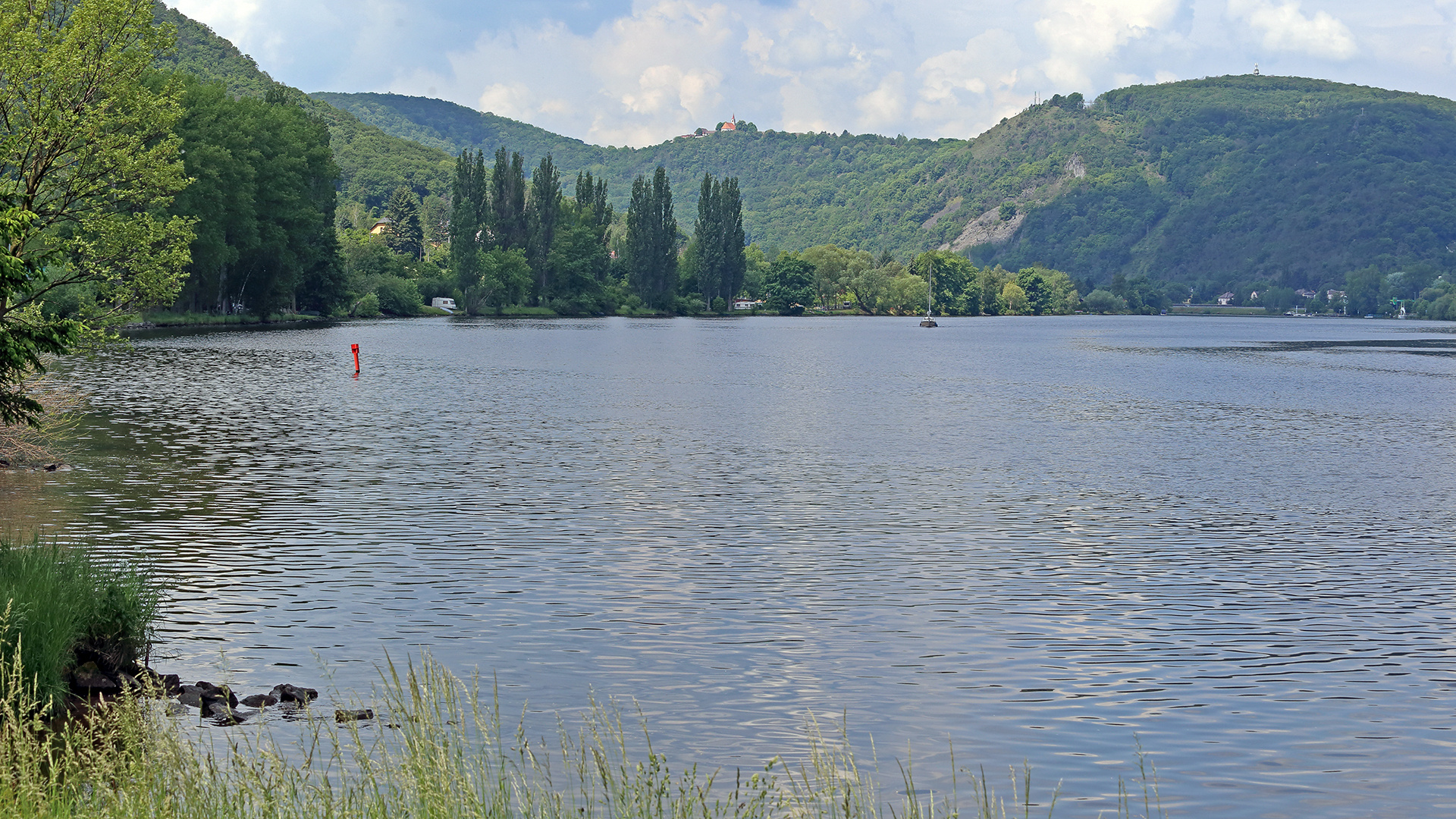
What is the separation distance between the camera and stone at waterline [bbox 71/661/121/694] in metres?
14.1

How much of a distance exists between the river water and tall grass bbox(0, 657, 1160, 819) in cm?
74

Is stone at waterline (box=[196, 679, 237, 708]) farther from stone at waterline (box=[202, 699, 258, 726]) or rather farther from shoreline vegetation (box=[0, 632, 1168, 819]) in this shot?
shoreline vegetation (box=[0, 632, 1168, 819])

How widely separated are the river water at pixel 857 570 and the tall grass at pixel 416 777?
29.0 inches

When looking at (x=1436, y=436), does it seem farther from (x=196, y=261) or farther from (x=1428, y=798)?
(x=196, y=261)

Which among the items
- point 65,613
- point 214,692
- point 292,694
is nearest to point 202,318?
point 65,613

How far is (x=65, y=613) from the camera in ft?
46.2

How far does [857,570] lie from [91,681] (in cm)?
1244

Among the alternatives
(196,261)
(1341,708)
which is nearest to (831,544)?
(1341,708)

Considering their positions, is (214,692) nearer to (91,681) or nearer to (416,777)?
(91,681)

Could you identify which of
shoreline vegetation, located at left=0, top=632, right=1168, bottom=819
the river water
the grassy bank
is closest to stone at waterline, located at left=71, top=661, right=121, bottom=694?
shoreline vegetation, located at left=0, top=632, right=1168, bottom=819

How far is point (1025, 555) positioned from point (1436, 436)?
32.6 meters

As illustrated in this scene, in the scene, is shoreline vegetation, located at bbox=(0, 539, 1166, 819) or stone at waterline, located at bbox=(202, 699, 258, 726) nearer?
shoreline vegetation, located at bbox=(0, 539, 1166, 819)

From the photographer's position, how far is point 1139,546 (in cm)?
2578

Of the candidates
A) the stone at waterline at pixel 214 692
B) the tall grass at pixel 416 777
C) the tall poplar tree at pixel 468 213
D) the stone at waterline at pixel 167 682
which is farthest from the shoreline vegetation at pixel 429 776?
the tall poplar tree at pixel 468 213
